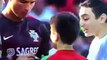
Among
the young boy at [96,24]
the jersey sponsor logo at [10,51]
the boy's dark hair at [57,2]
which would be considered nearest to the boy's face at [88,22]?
the young boy at [96,24]

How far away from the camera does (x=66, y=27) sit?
58.2 inches

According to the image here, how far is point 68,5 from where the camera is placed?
5.52 feet

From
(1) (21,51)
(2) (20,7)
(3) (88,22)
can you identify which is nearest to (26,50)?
(1) (21,51)

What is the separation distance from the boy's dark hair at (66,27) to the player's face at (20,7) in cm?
17

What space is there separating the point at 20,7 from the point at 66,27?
10.3 inches

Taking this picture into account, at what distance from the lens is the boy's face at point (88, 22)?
1.75m

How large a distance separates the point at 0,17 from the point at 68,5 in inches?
15.4

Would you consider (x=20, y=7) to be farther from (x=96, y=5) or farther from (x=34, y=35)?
(x=96, y=5)

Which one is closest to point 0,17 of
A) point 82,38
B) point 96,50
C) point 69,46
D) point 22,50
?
point 22,50

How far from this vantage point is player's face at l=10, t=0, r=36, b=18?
1536 mm

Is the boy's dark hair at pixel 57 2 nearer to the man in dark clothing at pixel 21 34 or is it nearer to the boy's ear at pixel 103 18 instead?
the man in dark clothing at pixel 21 34

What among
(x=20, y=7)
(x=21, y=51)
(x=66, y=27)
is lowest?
(x=21, y=51)

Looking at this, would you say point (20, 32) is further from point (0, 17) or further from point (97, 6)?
point (97, 6)

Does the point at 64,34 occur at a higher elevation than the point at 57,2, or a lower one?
lower
